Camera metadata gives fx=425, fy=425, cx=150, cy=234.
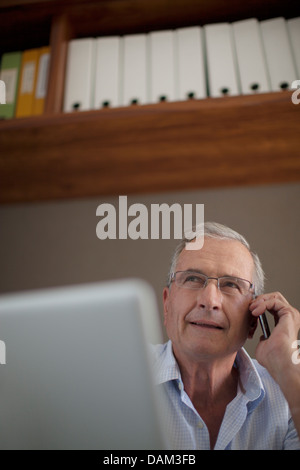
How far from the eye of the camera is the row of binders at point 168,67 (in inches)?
46.6

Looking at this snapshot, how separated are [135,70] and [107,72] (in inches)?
3.3

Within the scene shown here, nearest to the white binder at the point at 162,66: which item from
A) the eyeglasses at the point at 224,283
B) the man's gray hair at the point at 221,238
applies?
the man's gray hair at the point at 221,238

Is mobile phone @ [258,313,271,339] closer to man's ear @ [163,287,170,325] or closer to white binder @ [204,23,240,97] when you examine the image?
man's ear @ [163,287,170,325]

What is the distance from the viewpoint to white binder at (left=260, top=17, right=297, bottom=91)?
1158 millimetres

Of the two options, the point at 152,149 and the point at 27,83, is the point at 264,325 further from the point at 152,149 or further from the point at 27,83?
the point at 27,83

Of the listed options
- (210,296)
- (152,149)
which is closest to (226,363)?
(210,296)

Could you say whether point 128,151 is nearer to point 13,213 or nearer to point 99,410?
point 13,213

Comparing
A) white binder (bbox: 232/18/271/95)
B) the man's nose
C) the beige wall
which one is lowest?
the man's nose

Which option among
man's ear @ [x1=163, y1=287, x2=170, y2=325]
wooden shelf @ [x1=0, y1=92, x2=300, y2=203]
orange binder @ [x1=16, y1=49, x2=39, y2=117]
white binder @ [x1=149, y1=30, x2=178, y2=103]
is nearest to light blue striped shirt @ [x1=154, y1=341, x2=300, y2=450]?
man's ear @ [x1=163, y1=287, x2=170, y2=325]

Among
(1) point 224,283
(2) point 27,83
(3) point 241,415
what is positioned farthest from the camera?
(2) point 27,83

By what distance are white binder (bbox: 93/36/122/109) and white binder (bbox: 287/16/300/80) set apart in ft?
1.64

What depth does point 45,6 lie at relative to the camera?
1.35 m

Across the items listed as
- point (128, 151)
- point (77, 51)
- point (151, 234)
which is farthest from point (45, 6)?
point (151, 234)

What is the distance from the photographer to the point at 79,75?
4.14ft
